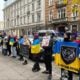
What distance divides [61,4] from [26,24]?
21673 millimetres

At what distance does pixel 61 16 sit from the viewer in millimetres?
51281

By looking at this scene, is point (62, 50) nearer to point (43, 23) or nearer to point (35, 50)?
point (35, 50)

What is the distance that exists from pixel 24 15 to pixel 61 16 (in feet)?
77.0

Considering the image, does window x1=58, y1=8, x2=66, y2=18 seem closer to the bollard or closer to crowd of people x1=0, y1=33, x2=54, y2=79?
crowd of people x1=0, y1=33, x2=54, y2=79

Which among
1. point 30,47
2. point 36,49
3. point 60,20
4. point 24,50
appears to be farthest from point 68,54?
point 60,20

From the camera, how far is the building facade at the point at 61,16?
46.4 m

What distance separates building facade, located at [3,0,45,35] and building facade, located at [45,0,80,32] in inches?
115

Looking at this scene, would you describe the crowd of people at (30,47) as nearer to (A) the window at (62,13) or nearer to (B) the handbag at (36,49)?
(B) the handbag at (36,49)

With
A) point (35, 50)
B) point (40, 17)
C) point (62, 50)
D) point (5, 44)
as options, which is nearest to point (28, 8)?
point (40, 17)

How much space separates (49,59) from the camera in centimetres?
1269

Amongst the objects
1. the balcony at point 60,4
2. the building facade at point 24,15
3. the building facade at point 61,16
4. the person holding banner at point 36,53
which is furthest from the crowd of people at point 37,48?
the building facade at point 24,15

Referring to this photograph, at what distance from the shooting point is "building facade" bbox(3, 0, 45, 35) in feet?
203

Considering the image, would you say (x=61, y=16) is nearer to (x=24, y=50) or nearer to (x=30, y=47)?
(x=24, y=50)

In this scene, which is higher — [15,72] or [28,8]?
[28,8]
